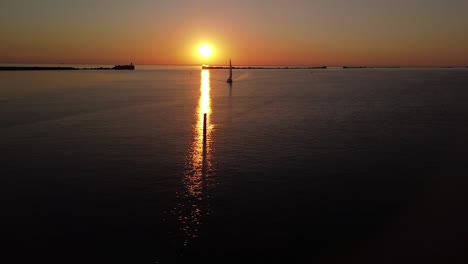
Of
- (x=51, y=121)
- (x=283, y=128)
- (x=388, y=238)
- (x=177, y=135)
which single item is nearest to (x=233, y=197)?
(x=388, y=238)

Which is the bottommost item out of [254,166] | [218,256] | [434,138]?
[218,256]

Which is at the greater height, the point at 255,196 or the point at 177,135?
the point at 177,135

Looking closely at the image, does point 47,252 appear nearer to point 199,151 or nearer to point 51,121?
point 199,151

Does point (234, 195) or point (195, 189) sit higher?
A: point (195, 189)

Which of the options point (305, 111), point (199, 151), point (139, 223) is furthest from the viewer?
point (305, 111)

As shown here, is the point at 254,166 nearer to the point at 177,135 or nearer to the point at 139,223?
the point at 139,223

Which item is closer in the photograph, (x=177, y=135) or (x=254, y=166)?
(x=254, y=166)

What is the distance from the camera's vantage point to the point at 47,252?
55.7ft

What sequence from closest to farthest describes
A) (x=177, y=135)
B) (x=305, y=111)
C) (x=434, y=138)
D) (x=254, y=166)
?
1. (x=254, y=166)
2. (x=434, y=138)
3. (x=177, y=135)
4. (x=305, y=111)

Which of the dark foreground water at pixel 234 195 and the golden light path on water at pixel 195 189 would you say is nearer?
the dark foreground water at pixel 234 195

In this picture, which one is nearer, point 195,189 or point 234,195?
point 234,195

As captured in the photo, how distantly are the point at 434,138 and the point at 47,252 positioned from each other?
39.2 metres

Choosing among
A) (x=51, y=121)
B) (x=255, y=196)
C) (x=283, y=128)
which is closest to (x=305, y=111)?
(x=283, y=128)

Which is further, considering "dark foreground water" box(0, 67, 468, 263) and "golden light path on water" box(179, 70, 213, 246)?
"golden light path on water" box(179, 70, 213, 246)
